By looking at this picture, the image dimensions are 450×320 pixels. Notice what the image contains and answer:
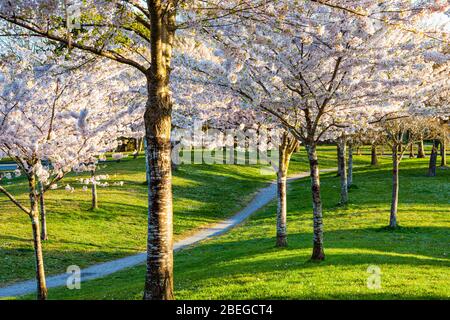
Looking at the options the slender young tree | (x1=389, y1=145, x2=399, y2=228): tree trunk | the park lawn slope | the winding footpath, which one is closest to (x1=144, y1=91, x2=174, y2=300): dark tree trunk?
the slender young tree

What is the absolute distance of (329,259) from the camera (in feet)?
45.8

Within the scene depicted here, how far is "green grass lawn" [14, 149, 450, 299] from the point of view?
10.5 metres

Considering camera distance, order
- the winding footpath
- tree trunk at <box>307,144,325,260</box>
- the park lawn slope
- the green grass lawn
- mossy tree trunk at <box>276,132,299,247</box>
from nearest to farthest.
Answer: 1. the green grass lawn
2. tree trunk at <box>307,144,325,260</box>
3. the winding footpath
4. mossy tree trunk at <box>276,132,299,247</box>
5. the park lawn slope

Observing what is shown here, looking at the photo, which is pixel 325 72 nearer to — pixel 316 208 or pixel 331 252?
pixel 316 208

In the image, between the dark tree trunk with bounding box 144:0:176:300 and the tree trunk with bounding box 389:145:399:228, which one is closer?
the dark tree trunk with bounding box 144:0:176:300

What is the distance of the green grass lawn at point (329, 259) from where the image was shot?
414 inches

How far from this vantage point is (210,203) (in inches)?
1419

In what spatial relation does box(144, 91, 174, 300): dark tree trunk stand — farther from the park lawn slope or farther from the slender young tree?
the park lawn slope

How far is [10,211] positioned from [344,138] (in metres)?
20.2

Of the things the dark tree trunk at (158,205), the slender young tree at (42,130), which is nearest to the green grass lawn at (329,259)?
the dark tree trunk at (158,205)

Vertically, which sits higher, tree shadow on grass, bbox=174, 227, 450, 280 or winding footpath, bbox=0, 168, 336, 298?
tree shadow on grass, bbox=174, 227, 450, 280

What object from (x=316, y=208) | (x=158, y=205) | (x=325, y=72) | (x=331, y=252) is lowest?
(x=331, y=252)

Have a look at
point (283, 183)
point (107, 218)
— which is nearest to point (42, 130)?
point (283, 183)

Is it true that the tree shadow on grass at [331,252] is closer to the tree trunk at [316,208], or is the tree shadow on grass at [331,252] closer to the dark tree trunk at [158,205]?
the tree trunk at [316,208]
